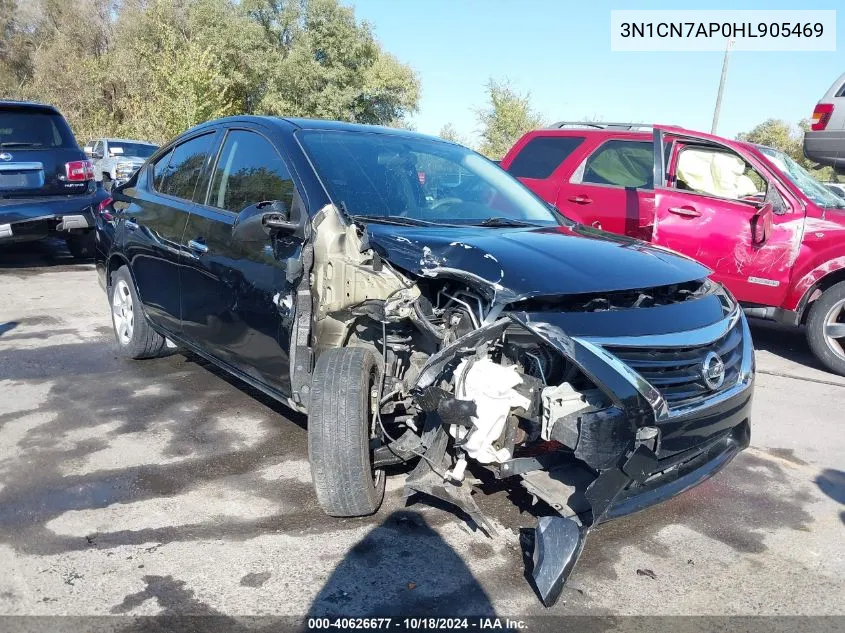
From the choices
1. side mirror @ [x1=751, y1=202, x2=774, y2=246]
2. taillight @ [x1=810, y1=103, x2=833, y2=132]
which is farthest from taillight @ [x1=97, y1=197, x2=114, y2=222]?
taillight @ [x1=810, y1=103, x2=833, y2=132]

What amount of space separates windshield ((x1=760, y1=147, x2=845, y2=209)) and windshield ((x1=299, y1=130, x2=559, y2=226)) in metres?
2.98

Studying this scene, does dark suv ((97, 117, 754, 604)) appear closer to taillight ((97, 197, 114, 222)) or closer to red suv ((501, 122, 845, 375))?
taillight ((97, 197, 114, 222))

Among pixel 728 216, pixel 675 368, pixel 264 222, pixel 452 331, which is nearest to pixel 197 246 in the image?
pixel 264 222

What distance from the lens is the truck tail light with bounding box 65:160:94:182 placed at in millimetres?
8844

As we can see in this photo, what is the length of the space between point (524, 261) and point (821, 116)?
8073mm

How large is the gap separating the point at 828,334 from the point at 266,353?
186 inches

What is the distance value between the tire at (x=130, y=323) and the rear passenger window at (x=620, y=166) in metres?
4.08

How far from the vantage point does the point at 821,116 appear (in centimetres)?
923

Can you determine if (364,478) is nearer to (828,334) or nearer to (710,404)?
(710,404)

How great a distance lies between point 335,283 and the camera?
3.25 metres

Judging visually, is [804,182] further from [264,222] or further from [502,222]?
[264,222]

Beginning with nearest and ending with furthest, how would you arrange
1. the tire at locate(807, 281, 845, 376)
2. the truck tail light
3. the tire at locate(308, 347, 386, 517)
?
the tire at locate(308, 347, 386, 517) → the tire at locate(807, 281, 845, 376) → the truck tail light

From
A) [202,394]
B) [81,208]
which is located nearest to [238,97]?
[81,208]

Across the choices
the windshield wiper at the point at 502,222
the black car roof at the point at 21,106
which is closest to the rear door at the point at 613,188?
the windshield wiper at the point at 502,222
